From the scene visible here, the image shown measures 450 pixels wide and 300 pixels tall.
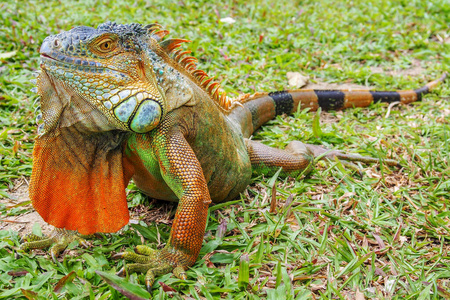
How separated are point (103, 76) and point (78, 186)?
74 centimetres

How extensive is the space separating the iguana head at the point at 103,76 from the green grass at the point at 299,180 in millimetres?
900

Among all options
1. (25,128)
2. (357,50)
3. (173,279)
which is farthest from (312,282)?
(357,50)

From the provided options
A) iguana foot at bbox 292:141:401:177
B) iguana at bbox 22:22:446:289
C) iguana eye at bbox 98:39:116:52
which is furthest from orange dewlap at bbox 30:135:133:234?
iguana foot at bbox 292:141:401:177

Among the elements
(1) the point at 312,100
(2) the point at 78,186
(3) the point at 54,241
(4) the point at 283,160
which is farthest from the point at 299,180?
(3) the point at 54,241

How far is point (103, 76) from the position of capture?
7.06 ft

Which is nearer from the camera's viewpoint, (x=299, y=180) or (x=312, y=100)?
(x=299, y=180)

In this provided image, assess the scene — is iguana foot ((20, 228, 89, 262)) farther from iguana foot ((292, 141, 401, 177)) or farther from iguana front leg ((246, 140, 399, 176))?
iguana foot ((292, 141, 401, 177))

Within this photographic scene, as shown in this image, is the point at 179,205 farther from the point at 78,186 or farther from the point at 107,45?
the point at 107,45

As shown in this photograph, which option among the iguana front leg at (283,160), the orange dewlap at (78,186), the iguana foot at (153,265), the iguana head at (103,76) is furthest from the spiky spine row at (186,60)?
the iguana foot at (153,265)

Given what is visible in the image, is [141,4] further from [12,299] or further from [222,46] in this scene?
[12,299]

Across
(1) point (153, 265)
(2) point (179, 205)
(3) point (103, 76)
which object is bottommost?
(1) point (153, 265)

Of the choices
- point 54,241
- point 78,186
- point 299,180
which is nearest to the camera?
point 78,186

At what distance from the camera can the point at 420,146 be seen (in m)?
3.95

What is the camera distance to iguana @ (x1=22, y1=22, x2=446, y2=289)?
2.16 m
